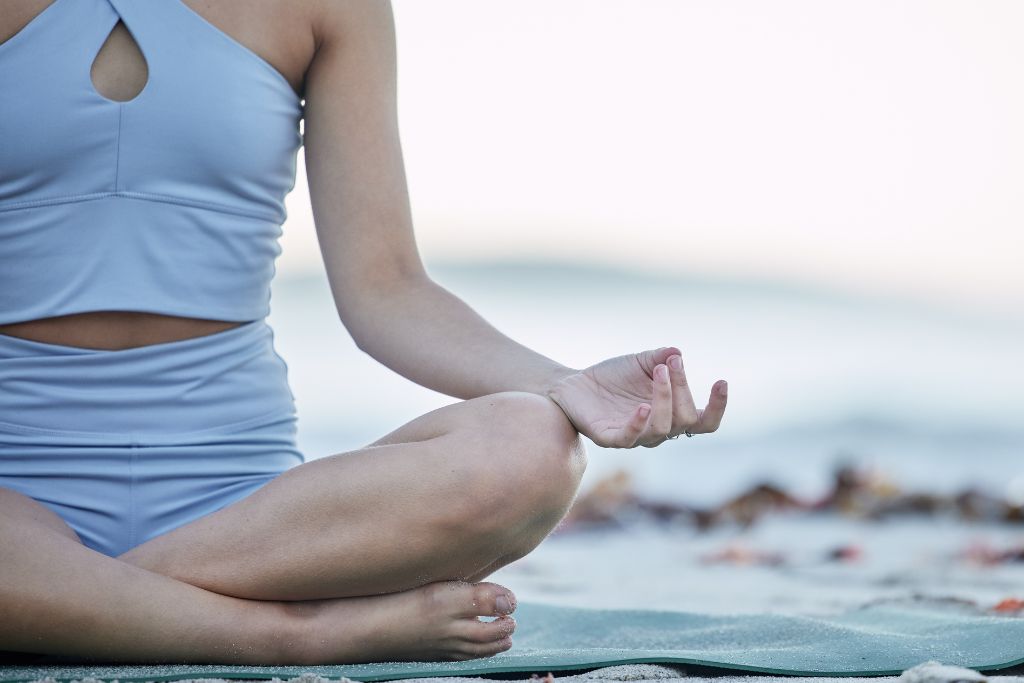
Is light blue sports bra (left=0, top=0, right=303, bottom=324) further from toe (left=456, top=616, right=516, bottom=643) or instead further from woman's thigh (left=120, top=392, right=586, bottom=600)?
toe (left=456, top=616, right=516, bottom=643)

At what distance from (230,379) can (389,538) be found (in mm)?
422

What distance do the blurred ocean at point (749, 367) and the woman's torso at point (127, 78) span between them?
4262mm

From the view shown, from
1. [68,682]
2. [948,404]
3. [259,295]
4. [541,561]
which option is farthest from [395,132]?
[948,404]

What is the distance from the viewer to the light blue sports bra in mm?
1555

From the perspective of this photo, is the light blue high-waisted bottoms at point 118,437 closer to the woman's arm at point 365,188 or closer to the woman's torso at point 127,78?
the woman's torso at point 127,78

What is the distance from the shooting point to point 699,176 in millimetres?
10219

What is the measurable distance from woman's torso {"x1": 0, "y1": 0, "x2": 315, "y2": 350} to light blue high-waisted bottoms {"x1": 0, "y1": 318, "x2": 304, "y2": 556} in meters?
0.02

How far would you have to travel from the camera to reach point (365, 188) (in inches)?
71.9

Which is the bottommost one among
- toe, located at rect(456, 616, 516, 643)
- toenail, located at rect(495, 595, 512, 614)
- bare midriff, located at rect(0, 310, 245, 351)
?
toe, located at rect(456, 616, 516, 643)

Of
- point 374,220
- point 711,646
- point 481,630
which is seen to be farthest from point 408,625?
point 374,220

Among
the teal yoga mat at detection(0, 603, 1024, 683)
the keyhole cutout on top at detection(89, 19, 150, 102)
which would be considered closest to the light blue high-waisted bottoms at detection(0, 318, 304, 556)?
the teal yoga mat at detection(0, 603, 1024, 683)

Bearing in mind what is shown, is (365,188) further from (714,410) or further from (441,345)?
(714,410)

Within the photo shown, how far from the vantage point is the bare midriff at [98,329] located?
160 centimetres

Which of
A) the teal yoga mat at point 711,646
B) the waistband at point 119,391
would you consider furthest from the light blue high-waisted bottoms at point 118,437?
the teal yoga mat at point 711,646
